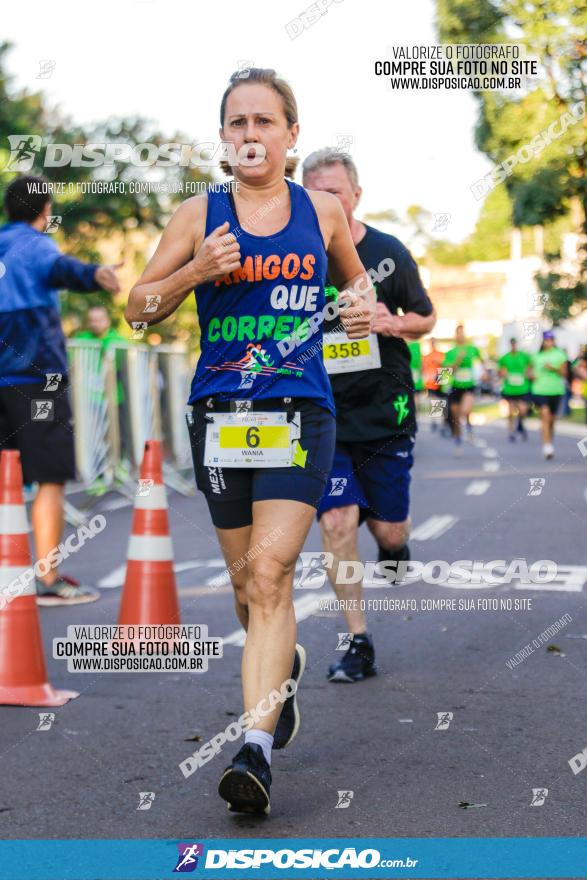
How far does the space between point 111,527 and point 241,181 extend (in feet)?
28.9

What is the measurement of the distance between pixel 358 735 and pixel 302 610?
2.97m

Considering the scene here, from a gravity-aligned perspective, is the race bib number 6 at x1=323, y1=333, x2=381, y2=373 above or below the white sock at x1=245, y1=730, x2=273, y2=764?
above

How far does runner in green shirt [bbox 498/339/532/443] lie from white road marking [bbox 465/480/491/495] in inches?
424

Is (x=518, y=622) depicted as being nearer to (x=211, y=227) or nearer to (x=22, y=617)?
(x=22, y=617)

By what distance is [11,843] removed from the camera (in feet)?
13.1

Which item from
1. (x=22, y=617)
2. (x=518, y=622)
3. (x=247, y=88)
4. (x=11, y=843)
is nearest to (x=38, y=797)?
(x=11, y=843)

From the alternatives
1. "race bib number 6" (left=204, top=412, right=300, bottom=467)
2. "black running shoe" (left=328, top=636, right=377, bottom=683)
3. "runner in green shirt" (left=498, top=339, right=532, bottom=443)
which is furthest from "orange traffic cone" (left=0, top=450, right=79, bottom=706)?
"runner in green shirt" (left=498, top=339, right=532, bottom=443)

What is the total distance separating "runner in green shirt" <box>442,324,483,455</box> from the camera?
2389 cm

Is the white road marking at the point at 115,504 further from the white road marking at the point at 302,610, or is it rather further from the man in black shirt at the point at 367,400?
the man in black shirt at the point at 367,400

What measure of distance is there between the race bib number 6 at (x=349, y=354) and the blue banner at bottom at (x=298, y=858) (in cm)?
288

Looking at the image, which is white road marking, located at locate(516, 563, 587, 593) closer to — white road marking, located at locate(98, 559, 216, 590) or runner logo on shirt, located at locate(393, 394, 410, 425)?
white road marking, located at locate(98, 559, 216, 590)

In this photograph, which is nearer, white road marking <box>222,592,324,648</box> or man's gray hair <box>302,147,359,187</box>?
man's gray hair <box>302,147,359,187</box>

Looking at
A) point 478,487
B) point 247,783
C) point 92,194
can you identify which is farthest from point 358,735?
point 92,194

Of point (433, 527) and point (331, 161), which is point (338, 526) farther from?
point (433, 527)
